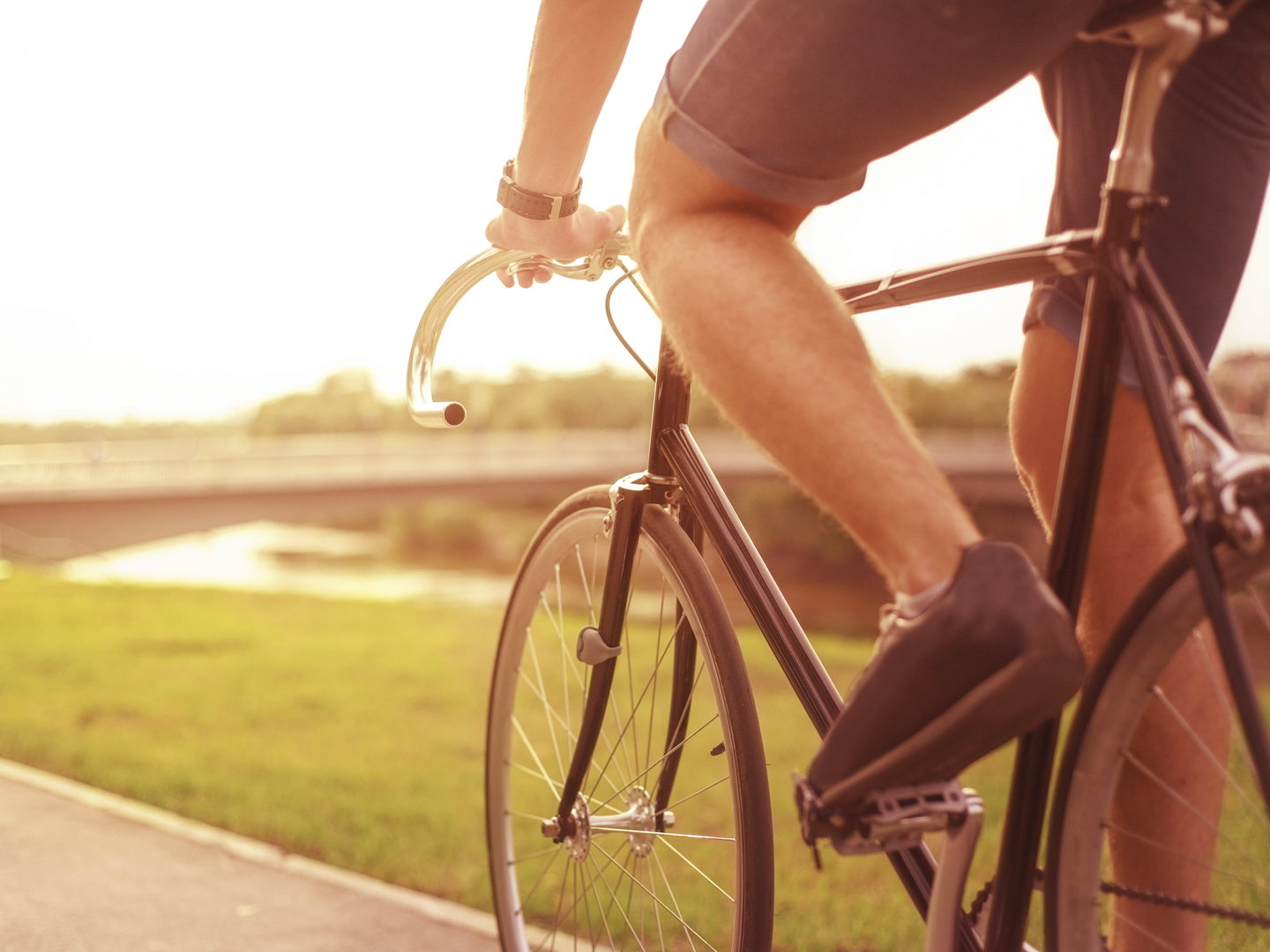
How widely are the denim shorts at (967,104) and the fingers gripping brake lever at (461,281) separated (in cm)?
48

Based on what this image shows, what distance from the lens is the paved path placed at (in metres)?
1.87

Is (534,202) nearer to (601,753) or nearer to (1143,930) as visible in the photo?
(601,753)

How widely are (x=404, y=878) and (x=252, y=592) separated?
13.2 metres

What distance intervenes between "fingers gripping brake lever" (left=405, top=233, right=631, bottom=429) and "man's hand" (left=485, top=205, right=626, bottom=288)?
25mm

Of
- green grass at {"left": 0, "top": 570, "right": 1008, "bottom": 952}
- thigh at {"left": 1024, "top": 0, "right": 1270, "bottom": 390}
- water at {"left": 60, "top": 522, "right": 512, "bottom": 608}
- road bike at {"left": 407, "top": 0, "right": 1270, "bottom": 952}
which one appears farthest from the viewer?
water at {"left": 60, "top": 522, "right": 512, "bottom": 608}

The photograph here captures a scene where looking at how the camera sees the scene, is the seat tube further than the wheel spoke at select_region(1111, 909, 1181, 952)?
No

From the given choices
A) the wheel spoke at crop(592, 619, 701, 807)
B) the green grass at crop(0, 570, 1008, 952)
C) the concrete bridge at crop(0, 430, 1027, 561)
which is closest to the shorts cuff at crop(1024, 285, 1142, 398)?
the wheel spoke at crop(592, 619, 701, 807)

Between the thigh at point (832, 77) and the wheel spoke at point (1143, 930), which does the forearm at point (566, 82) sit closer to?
the thigh at point (832, 77)

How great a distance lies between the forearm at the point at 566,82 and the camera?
102 centimetres

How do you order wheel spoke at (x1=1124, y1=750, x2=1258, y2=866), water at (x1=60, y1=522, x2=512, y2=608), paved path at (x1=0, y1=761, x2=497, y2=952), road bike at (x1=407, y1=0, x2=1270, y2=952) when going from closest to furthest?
road bike at (x1=407, y1=0, x2=1270, y2=952), wheel spoke at (x1=1124, y1=750, x2=1258, y2=866), paved path at (x1=0, y1=761, x2=497, y2=952), water at (x1=60, y1=522, x2=512, y2=608)

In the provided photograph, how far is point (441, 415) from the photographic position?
1224 mm

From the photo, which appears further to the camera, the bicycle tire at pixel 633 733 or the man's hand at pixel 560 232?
the man's hand at pixel 560 232

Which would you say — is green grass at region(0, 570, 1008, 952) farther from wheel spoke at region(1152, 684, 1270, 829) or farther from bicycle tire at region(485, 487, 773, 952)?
wheel spoke at region(1152, 684, 1270, 829)

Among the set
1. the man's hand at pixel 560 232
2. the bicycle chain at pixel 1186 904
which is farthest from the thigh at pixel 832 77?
the bicycle chain at pixel 1186 904
